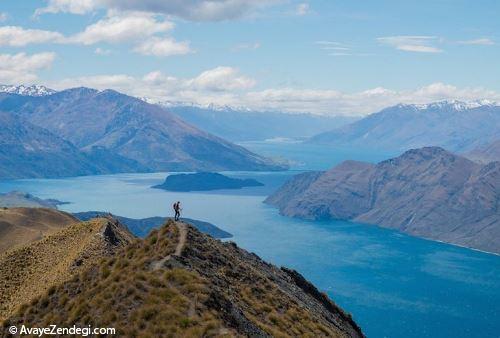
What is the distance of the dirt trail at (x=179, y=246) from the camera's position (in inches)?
1369

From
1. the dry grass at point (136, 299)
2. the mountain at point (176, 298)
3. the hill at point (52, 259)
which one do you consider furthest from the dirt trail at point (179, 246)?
the hill at point (52, 259)

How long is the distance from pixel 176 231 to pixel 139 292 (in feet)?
29.4

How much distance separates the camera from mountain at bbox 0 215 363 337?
96.8ft

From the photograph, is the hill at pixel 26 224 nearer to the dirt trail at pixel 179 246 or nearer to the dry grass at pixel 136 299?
the dirt trail at pixel 179 246

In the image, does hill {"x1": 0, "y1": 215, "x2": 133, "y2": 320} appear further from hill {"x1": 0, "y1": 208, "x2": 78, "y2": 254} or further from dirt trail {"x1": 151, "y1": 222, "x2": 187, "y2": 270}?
hill {"x1": 0, "y1": 208, "x2": 78, "y2": 254}

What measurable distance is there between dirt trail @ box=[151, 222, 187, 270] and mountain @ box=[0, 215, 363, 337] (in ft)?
0.19

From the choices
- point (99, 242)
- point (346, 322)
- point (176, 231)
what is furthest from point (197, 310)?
point (99, 242)

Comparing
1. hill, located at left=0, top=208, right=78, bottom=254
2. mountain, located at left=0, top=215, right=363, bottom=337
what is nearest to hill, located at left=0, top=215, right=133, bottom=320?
mountain, located at left=0, top=215, right=363, bottom=337

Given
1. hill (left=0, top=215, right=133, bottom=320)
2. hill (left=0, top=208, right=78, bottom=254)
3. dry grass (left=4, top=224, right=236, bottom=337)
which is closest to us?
dry grass (left=4, top=224, right=236, bottom=337)

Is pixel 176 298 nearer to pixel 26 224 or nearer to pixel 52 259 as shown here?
pixel 52 259

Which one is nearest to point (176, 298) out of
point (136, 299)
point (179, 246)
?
point (136, 299)

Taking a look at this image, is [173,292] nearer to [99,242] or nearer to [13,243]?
[99,242]

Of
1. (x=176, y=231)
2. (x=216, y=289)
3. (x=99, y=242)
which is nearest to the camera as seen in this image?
(x=216, y=289)

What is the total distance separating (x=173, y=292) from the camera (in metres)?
31.0
